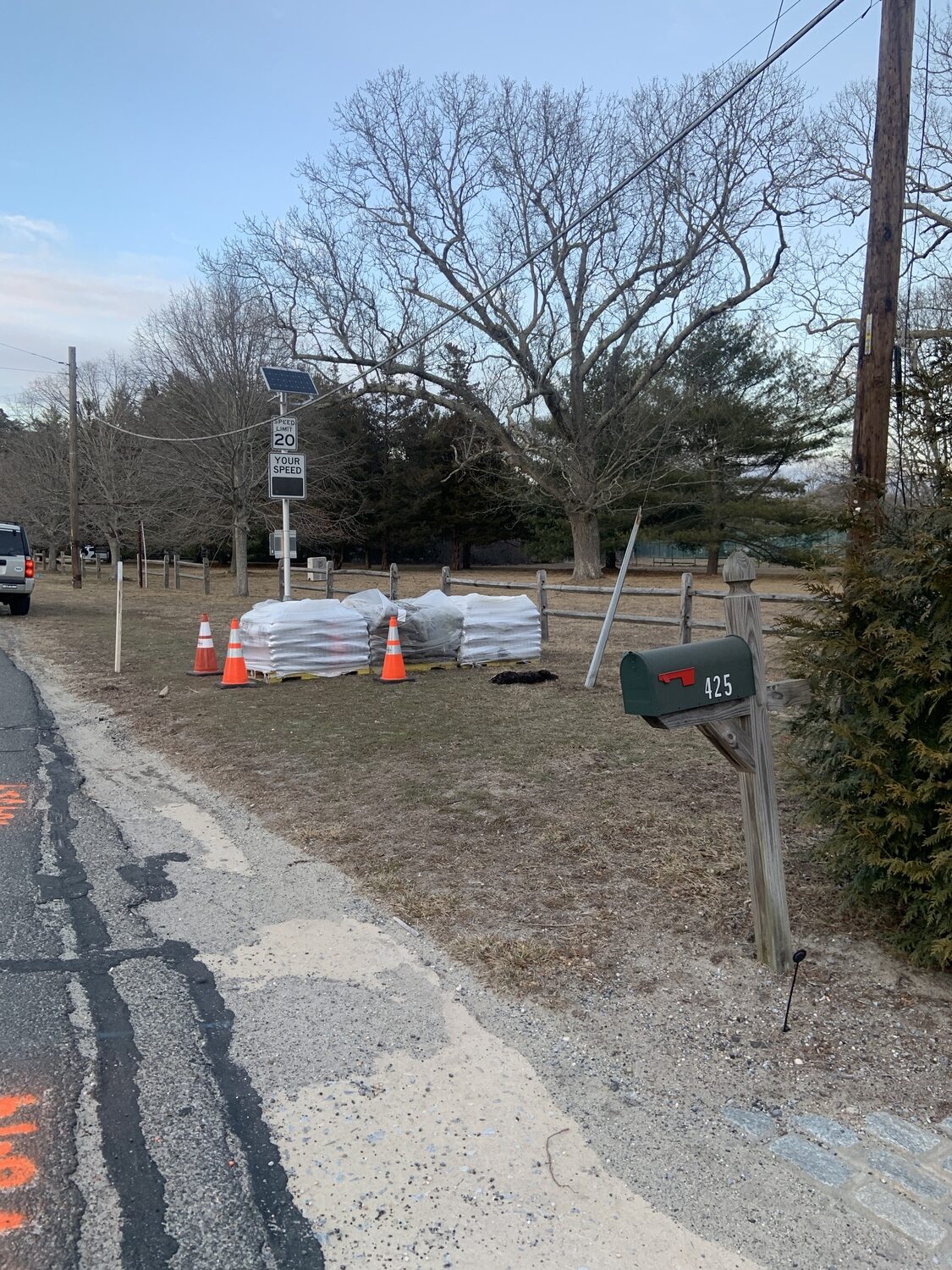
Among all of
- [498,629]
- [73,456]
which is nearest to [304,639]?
[498,629]

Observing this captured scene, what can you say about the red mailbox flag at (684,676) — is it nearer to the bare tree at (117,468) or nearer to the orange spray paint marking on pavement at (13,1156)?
the orange spray paint marking on pavement at (13,1156)

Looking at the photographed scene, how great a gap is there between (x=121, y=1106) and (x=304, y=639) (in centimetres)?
830

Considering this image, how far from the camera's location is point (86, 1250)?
221cm

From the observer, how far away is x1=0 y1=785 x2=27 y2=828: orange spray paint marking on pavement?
228 inches

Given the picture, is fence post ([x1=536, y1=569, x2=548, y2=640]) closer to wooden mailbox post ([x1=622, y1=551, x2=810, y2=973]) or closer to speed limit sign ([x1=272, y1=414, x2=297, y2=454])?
speed limit sign ([x1=272, y1=414, x2=297, y2=454])

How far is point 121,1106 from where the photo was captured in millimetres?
2779

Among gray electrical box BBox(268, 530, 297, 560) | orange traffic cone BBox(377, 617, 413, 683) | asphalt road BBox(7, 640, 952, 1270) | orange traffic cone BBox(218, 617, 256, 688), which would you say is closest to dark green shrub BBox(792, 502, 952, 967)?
asphalt road BBox(7, 640, 952, 1270)

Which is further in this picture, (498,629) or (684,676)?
(498,629)

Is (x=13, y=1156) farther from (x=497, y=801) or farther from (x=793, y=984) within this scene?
(x=497, y=801)

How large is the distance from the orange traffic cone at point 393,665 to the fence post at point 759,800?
7292mm

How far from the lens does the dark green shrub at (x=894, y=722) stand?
11.2 ft

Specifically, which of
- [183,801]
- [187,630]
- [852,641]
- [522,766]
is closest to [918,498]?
[852,641]

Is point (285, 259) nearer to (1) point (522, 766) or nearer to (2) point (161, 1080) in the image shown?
(1) point (522, 766)

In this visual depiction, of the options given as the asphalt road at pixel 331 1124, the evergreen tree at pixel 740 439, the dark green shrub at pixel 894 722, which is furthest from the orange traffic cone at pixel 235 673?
the evergreen tree at pixel 740 439
